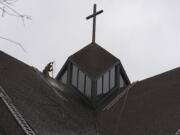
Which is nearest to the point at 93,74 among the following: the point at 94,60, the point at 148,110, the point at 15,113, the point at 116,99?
the point at 94,60

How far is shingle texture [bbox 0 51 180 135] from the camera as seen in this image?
1191 cm

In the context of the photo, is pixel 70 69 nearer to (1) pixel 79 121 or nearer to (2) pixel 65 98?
(2) pixel 65 98

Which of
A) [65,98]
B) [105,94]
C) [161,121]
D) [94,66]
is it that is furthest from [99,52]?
[161,121]

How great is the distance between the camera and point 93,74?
58.5 ft

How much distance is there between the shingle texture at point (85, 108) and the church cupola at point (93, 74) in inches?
26.7

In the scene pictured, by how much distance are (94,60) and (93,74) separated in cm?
132

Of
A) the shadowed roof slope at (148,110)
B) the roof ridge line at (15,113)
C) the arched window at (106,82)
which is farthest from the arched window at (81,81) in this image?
the roof ridge line at (15,113)

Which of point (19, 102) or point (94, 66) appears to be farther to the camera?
point (94, 66)

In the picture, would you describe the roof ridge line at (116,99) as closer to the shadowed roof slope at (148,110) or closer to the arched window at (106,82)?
the shadowed roof slope at (148,110)

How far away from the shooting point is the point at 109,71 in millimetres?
18375

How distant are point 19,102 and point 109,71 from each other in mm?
6901

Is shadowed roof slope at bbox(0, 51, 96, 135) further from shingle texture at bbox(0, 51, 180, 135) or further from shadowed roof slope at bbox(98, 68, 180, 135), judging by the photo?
shadowed roof slope at bbox(98, 68, 180, 135)

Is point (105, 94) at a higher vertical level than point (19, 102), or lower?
lower

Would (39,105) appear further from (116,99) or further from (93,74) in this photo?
(93,74)
